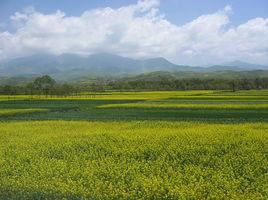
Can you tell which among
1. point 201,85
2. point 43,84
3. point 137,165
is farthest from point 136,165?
point 201,85

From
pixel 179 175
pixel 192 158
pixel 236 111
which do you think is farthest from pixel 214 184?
pixel 236 111

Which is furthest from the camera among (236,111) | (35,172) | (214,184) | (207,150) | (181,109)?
(181,109)

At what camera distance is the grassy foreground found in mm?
14859

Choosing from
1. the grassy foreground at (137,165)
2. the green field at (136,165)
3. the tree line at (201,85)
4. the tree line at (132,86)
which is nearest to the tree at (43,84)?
the tree line at (132,86)

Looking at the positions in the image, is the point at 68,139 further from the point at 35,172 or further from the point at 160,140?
the point at 35,172

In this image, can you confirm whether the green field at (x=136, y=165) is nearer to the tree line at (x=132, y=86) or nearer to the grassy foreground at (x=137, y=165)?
the grassy foreground at (x=137, y=165)

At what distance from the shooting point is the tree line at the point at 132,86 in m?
123

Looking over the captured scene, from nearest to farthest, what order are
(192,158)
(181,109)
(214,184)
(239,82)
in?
(214,184)
(192,158)
(181,109)
(239,82)

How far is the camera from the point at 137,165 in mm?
18578

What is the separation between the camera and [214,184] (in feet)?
49.3

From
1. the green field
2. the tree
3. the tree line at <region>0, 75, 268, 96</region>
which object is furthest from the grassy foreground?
the tree

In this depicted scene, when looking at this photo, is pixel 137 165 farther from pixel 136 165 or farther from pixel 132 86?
pixel 132 86

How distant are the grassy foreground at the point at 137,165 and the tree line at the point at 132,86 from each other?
89876 millimetres

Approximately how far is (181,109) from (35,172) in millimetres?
36702
